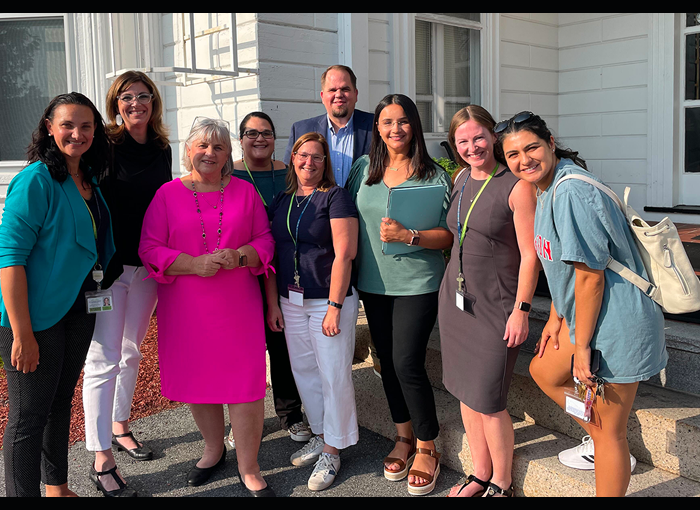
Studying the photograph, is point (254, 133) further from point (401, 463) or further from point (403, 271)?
point (401, 463)

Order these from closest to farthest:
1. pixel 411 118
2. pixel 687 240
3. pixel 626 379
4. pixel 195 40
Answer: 1. pixel 626 379
2. pixel 411 118
3. pixel 687 240
4. pixel 195 40

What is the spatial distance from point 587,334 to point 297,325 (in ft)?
5.12

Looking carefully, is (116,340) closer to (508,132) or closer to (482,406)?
(482,406)

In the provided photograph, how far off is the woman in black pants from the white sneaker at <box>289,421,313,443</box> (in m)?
0.71

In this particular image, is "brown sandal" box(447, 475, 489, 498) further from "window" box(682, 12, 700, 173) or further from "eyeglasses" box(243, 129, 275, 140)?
"window" box(682, 12, 700, 173)

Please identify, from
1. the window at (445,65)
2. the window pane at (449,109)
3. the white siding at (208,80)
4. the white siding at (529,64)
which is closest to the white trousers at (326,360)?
the white siding at (208,80)

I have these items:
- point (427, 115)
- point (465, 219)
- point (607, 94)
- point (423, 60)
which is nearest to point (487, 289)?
point (465, 219)

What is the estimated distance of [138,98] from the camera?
11.0ft

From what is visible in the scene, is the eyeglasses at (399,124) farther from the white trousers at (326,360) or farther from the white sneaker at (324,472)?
the white sneaker at (324,472)

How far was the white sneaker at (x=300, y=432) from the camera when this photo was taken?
3836 mm

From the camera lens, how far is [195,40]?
5676 millimetres

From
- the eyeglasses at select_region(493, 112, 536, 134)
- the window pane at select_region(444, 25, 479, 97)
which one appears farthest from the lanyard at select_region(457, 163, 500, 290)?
the window pane at select_region(444, 25, 479, 97)

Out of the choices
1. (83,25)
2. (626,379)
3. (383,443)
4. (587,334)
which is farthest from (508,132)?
(83,25)

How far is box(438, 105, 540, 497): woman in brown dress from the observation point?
2744 mm
